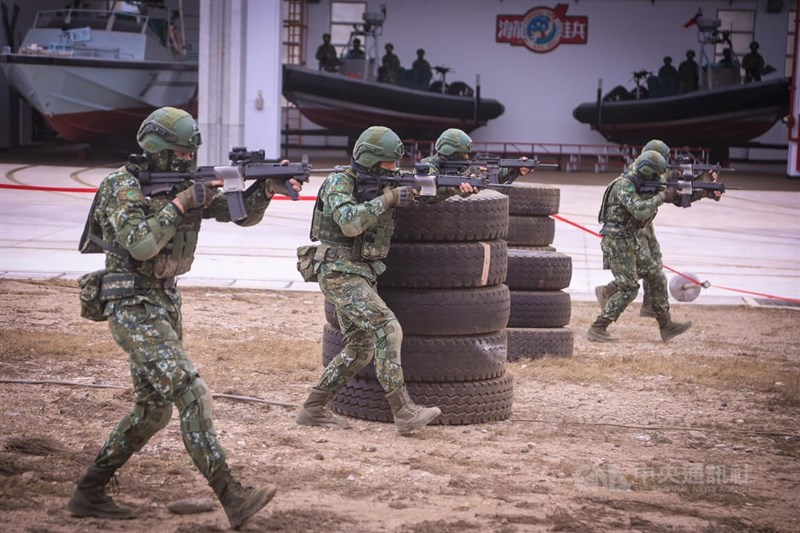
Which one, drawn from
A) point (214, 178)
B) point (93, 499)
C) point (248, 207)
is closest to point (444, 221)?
point (248, 207)

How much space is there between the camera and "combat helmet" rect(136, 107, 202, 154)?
5.12 metres

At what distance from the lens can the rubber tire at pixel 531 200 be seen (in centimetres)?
930

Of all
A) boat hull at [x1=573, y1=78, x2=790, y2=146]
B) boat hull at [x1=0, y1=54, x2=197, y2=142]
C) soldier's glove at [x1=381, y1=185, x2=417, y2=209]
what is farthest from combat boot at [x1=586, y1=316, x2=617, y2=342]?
boat hull at [x1=573, y1=78, x2=790, y2=146]

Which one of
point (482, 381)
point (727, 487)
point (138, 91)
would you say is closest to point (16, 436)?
point (482, 381)

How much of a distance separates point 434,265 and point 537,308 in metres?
2.46

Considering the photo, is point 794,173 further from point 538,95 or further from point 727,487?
point 727,487

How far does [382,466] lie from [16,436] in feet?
6.76

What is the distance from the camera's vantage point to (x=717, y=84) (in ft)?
97.1

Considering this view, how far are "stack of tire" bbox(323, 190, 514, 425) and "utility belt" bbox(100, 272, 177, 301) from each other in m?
2.20

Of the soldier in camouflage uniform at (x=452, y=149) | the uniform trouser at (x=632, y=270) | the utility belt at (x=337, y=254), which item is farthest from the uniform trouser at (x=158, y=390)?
the uniform trouser at (x=632, y=270)

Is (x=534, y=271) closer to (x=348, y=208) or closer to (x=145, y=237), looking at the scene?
(x=348, y=208)

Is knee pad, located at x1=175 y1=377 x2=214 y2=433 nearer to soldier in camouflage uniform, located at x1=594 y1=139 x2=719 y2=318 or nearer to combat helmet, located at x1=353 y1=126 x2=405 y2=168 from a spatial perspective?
combat helmet, located at x1=353 y1=126 x2=405 y2=168

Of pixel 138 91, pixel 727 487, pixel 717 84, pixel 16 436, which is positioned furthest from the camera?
pixel 717 84

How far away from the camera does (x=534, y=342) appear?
915cm
